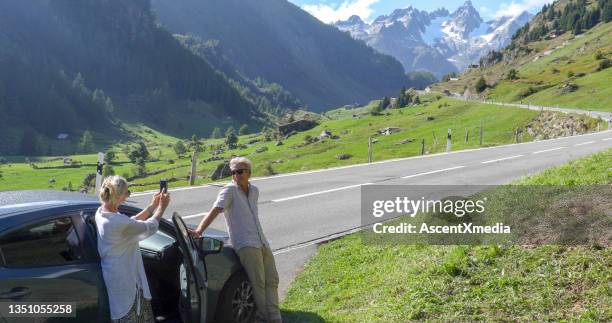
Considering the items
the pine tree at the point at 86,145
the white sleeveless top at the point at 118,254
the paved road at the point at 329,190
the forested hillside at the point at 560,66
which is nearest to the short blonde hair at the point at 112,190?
the white sleeveless top at the point at 118,254

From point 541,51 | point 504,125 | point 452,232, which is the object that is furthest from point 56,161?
point 452,232

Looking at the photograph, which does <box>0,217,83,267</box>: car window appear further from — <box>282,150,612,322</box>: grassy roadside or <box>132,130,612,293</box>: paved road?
<box>132,130,612,293</box>: paved road

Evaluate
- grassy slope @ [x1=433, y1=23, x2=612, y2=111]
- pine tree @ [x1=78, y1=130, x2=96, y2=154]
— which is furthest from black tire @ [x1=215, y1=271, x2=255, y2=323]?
pine tree @ [x1=78, y1=130, x2=96, y2=154]

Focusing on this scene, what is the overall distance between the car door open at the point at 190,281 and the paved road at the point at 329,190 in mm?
3296

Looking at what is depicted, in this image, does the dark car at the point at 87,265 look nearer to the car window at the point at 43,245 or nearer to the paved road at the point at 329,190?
the car window at the point at 43,245

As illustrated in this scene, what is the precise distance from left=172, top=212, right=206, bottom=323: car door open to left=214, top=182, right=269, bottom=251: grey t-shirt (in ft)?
2.35

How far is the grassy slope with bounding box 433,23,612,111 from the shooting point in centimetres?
6294

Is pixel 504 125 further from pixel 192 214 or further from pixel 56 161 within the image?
pixel 56 161

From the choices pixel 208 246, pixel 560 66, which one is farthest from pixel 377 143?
pixel 560 66

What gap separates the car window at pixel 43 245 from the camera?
448 cm

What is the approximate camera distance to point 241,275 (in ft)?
21.7

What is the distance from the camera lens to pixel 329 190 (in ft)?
56.4

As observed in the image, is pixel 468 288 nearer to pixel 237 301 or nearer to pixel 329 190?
pixel 237 301

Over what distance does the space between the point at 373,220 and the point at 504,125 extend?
45.8 meters
